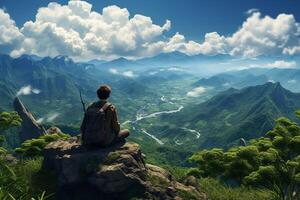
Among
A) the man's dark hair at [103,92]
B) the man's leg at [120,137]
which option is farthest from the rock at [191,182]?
the man's dark hair at [103,92]

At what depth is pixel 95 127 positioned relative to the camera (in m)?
31.1

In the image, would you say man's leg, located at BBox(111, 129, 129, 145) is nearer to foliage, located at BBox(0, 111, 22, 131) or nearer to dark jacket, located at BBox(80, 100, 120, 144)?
dark jacket, located at BBox(80, 100, 120, 144)

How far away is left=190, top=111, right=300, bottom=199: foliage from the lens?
3669 centimetres

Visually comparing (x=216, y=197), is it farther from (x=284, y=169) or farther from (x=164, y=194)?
(x=284, y=169)

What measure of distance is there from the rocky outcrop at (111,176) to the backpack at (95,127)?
2.55ft

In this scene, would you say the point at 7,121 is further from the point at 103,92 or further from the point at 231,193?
the point at 231,193

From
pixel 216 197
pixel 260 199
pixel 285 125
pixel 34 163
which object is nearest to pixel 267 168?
pixel 260 199

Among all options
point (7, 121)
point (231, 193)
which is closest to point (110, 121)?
point (231, 193)

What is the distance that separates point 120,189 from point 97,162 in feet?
8.56

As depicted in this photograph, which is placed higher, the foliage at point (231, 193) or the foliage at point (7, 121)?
the foliage at point (7, 121)

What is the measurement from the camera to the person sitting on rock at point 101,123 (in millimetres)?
31094

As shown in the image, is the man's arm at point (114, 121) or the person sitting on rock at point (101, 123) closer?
the person sitting on rock at point (101, 123)

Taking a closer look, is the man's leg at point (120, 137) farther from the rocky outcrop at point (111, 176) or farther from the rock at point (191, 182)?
the rock at point (191, 182)

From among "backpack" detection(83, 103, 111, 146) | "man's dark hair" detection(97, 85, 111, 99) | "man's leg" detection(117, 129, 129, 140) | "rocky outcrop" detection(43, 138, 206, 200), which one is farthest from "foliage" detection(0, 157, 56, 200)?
"man's dark hair" detection(97, 85, 111, 99)
